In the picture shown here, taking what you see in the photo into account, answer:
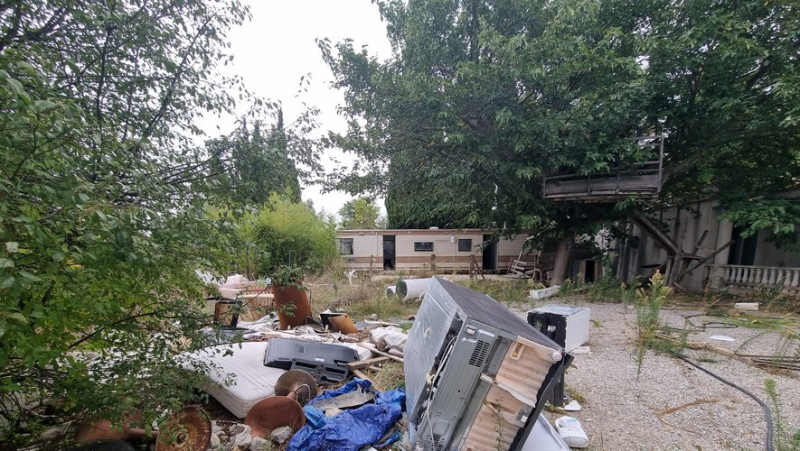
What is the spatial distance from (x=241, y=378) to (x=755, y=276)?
12.1 m

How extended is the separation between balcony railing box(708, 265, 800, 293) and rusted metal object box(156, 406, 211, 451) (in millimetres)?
11621

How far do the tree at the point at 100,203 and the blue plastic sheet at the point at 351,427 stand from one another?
0.93 metres

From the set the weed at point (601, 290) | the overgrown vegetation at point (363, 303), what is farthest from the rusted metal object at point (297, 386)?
the weed at point (601, 290)

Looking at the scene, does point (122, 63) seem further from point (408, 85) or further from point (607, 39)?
point (607, 39)

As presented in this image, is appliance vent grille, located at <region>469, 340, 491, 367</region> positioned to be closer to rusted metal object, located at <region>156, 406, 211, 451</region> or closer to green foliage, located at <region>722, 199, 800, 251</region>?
rusted metal object, located at <region>156, 406, 211, 451</region>

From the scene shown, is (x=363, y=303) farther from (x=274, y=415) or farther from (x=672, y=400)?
(x=672, y=400)

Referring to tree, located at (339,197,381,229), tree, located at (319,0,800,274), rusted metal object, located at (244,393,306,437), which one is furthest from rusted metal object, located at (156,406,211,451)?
tree, located at (339,197,381,229)

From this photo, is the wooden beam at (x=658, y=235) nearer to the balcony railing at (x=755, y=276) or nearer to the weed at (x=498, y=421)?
the balcony railing at (x=755, y=276)

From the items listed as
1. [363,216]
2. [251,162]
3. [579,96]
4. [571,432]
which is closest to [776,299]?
[579,96]

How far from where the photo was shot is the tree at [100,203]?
1.25m

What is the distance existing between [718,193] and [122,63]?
1239cm

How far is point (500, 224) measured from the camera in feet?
35.7

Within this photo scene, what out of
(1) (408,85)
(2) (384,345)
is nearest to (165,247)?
(2) (384,345)

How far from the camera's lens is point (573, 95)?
27.4 ft
